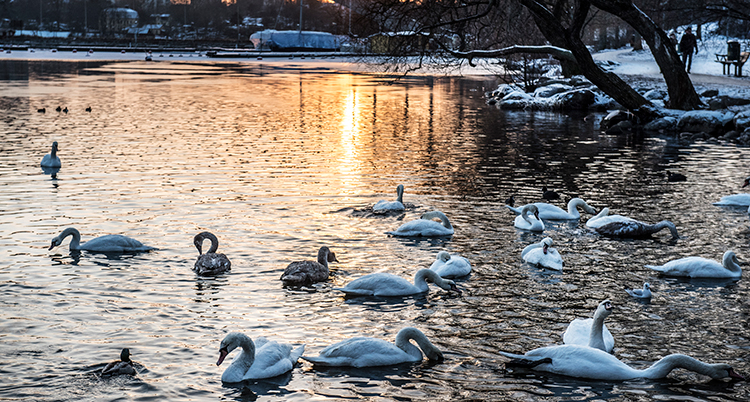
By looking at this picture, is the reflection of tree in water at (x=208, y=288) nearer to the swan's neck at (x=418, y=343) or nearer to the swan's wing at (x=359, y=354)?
the swan's wing at (x=359, y=354)

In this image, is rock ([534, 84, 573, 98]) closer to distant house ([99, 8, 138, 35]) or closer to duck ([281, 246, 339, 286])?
duck ([281, 246, 339, 286])

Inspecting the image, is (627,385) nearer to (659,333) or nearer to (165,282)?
(659,333)

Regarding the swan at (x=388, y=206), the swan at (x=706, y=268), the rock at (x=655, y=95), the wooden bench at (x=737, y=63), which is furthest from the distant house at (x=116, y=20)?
Answer: the swan at (x=706, y=268)

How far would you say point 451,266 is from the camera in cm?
1104

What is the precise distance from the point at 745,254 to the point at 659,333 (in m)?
4.51

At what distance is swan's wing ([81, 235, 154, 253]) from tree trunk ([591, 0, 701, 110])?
21495 millimetres

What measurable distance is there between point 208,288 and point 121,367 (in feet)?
9.32

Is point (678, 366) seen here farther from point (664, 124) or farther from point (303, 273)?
point (664, 124)

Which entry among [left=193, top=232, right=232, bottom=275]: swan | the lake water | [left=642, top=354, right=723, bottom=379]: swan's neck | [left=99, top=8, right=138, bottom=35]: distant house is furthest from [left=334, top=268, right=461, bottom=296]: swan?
[left=99, top=8, right=138, bottom=35]: distant house

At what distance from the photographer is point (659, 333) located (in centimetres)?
915

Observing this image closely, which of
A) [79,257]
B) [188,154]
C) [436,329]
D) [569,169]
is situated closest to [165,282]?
[79,257]

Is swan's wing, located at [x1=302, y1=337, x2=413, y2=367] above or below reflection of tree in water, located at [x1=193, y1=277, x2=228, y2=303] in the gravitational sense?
below

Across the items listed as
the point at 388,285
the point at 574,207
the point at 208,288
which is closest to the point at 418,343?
the point at 388,285

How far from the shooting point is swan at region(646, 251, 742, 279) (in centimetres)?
1123
